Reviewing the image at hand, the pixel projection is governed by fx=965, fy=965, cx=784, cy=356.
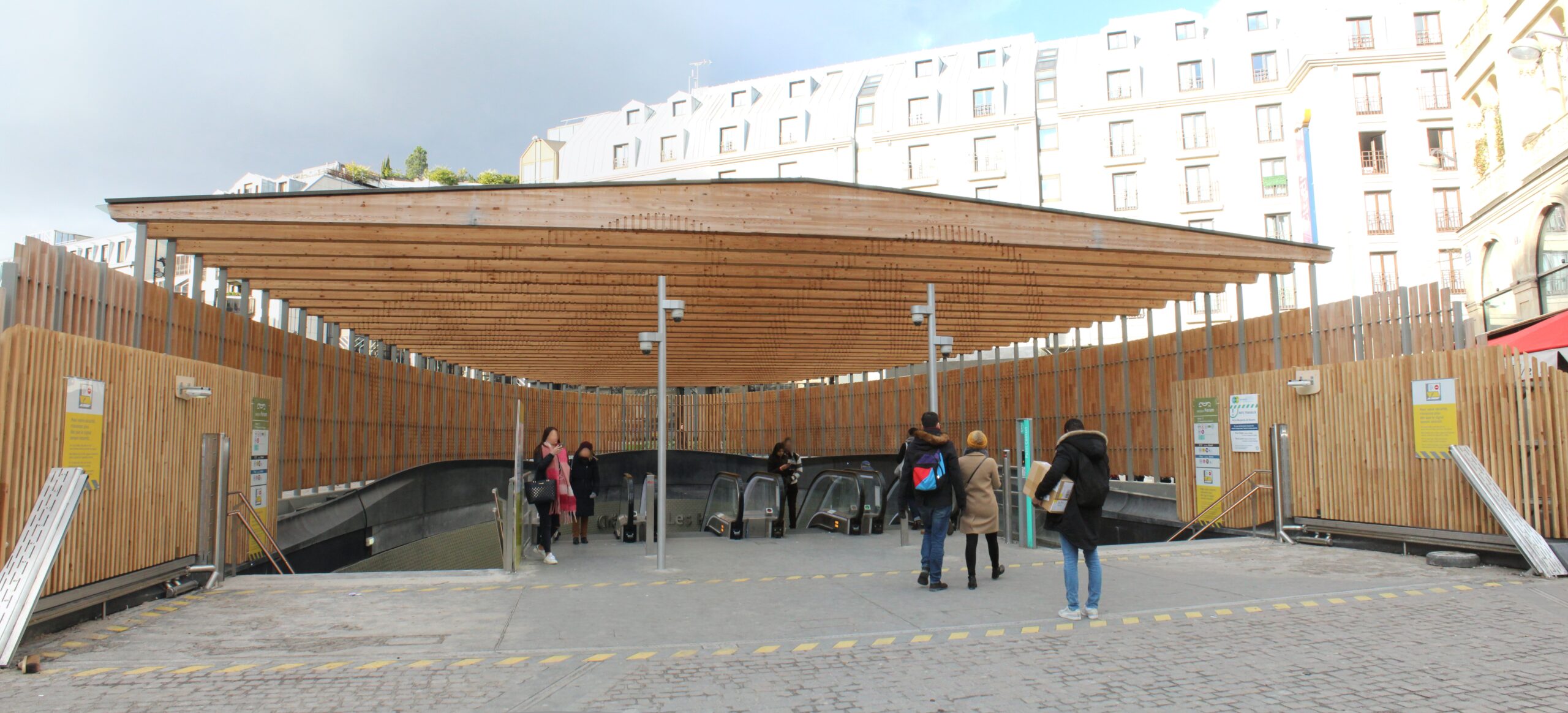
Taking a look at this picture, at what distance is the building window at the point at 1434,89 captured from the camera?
3844cm

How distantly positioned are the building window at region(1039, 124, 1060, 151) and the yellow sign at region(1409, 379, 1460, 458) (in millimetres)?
38154

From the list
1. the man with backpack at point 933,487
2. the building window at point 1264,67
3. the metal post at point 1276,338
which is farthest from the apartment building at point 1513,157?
the man with backpack at point 933,487

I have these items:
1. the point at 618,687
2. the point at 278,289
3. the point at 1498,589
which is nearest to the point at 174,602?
the point at 618,687

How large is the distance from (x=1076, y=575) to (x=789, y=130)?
157 ft

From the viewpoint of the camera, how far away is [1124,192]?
44.3 m

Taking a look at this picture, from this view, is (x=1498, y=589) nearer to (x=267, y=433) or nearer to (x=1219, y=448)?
(x=1219, y=448)

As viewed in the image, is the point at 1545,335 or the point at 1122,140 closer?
the point at 1545,335

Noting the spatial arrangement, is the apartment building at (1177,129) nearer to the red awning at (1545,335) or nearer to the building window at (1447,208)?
the building window at (1447,208)

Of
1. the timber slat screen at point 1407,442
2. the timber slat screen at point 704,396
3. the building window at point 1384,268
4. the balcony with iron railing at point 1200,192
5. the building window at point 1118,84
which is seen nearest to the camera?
the timber slat screen at point 1407,442

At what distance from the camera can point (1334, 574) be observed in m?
8.36

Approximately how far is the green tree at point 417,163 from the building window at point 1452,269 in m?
82.8

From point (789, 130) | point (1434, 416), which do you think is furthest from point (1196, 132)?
point (1434, 416)

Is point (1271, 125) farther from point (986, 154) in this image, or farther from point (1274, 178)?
point (986, 154)

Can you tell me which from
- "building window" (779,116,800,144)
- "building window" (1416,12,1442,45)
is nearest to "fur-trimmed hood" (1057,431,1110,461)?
"building window" (1416,12,1442,45)
